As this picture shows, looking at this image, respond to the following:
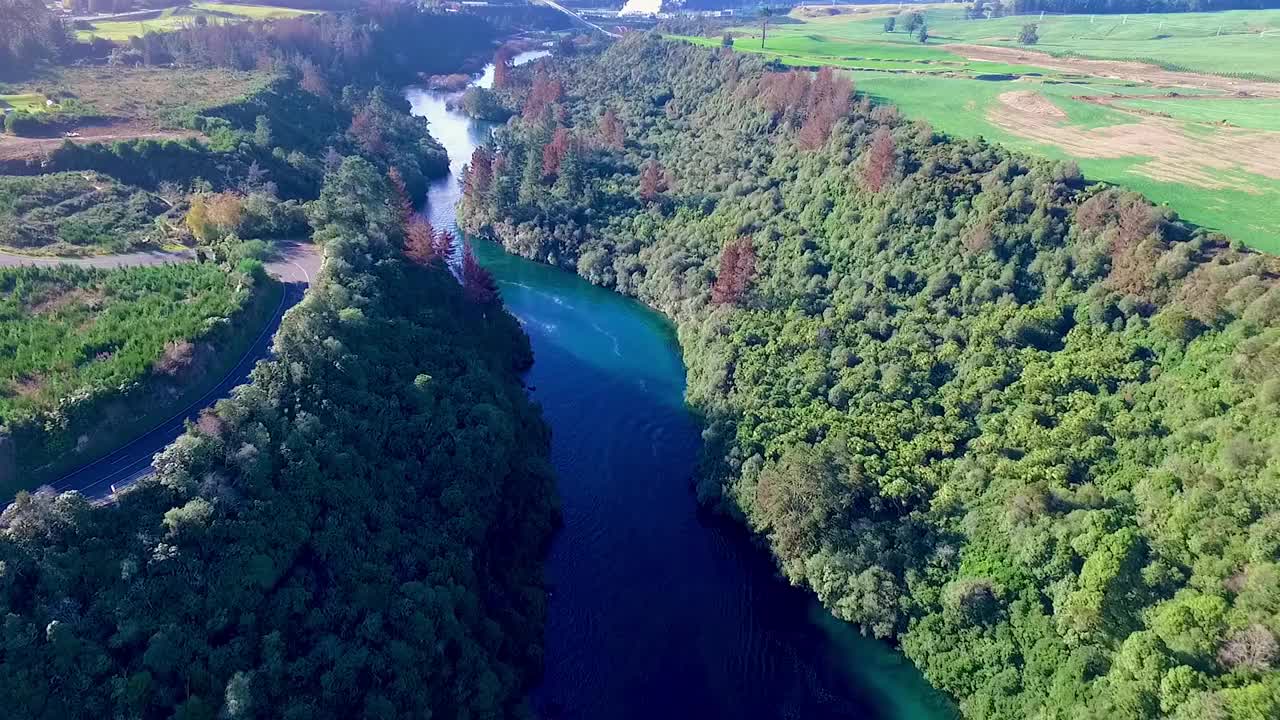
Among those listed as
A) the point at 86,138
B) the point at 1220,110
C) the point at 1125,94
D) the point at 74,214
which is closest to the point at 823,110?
the point at 1125,94

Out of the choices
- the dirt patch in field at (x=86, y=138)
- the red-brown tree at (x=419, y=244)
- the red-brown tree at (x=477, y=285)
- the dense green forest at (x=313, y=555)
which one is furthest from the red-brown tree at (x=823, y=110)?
the dirt patch in field at (x=86, y=138)

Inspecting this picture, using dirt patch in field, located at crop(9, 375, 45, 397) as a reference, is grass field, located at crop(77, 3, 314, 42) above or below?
above

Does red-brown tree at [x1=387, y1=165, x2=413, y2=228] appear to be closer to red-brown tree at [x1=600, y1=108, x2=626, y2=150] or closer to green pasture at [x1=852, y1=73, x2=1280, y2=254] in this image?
red-brown tree at [x1=600, y1=108, x2=626, y2=150]

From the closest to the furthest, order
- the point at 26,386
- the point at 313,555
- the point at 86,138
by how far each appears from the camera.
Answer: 1. the point at 313,555
2. the point at 26,386
3. the point at 86,138

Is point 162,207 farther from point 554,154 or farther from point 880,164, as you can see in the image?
point 880,164

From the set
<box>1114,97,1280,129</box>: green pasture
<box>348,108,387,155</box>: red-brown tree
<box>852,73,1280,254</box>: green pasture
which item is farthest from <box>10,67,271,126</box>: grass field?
<box>1114,97,1280,129</box>: green pasture
